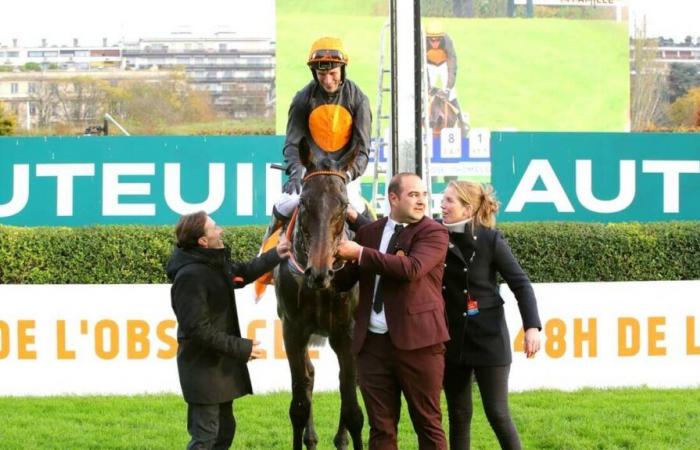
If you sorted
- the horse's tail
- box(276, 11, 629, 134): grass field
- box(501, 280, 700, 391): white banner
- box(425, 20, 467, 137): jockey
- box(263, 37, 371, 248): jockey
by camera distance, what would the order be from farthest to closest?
1. box(276, 11, 629, 134): grass field
2. box(425, 20, 467, 137): jockey
3. box(501, 280, 700, 391): white banner
4. the horse's tail
5. box(263, 37, 371, 248): jockey

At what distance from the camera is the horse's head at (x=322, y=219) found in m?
4.99

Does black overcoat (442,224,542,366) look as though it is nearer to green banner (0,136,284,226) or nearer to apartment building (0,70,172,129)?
green banner (0,136,284,226)

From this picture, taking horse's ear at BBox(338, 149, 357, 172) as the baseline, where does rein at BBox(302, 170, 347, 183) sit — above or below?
below

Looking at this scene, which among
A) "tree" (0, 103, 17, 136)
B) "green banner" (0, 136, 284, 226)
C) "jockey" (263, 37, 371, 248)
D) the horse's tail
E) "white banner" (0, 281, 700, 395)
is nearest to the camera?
"jockey" (263, 37, 371, 248)

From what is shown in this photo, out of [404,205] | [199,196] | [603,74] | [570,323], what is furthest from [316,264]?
[603,74]

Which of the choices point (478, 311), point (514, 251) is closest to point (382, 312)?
point (478, 311)

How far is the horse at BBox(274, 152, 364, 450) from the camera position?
16.8 feet

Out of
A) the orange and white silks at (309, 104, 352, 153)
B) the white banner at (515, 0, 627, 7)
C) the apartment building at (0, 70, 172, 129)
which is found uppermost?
the white banner at (515, 0, 627, 7)

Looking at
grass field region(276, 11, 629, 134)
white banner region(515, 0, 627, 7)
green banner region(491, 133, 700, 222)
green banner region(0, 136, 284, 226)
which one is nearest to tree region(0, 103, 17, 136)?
green banner region(0, 136, 284, 226)

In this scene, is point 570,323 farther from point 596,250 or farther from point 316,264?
point 316,264

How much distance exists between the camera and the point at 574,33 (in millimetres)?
16797

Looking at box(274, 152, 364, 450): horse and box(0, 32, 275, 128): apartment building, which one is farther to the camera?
box(0, 32, 275, 128): apartment building

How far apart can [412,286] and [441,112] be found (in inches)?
438

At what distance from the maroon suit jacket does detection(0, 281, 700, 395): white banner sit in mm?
4099
